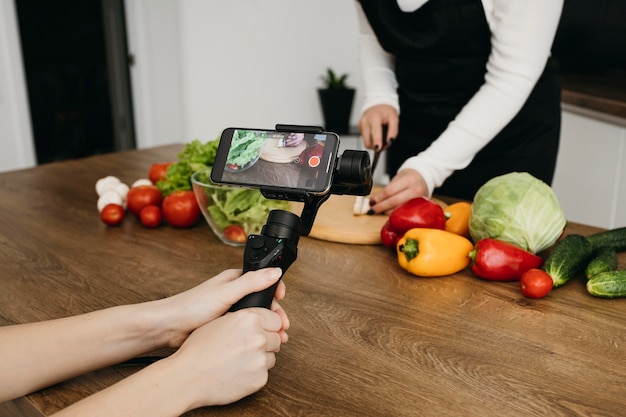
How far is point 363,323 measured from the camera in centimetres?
93

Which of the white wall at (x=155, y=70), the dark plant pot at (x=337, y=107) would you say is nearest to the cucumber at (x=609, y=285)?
the dark plant pot at (x=337, y=107)

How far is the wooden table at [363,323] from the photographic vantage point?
0.74 m

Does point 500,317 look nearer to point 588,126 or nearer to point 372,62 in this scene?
point 372,62

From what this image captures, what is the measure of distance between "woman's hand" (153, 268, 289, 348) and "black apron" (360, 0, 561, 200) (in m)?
1.00

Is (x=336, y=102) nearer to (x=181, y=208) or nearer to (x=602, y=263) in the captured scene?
(x=181, y=208)

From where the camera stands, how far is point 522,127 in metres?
1.67

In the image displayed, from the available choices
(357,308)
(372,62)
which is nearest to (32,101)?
(372,62)

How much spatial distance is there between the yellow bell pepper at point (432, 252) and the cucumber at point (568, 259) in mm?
150

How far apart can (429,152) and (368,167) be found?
2.23 ft

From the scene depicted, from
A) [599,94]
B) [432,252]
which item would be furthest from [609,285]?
[599,94]

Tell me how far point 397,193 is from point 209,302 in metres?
0.67

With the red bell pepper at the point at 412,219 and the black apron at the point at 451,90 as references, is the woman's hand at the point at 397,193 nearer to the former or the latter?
the red bell pepper at the point at 412,219

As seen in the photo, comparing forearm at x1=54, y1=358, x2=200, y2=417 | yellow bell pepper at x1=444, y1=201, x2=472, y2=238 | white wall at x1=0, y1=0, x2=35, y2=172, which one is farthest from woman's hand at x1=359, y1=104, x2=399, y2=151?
white wall at x1=0, y1=0, x2=35, y2=172

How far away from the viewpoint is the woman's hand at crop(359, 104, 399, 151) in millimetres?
1666
